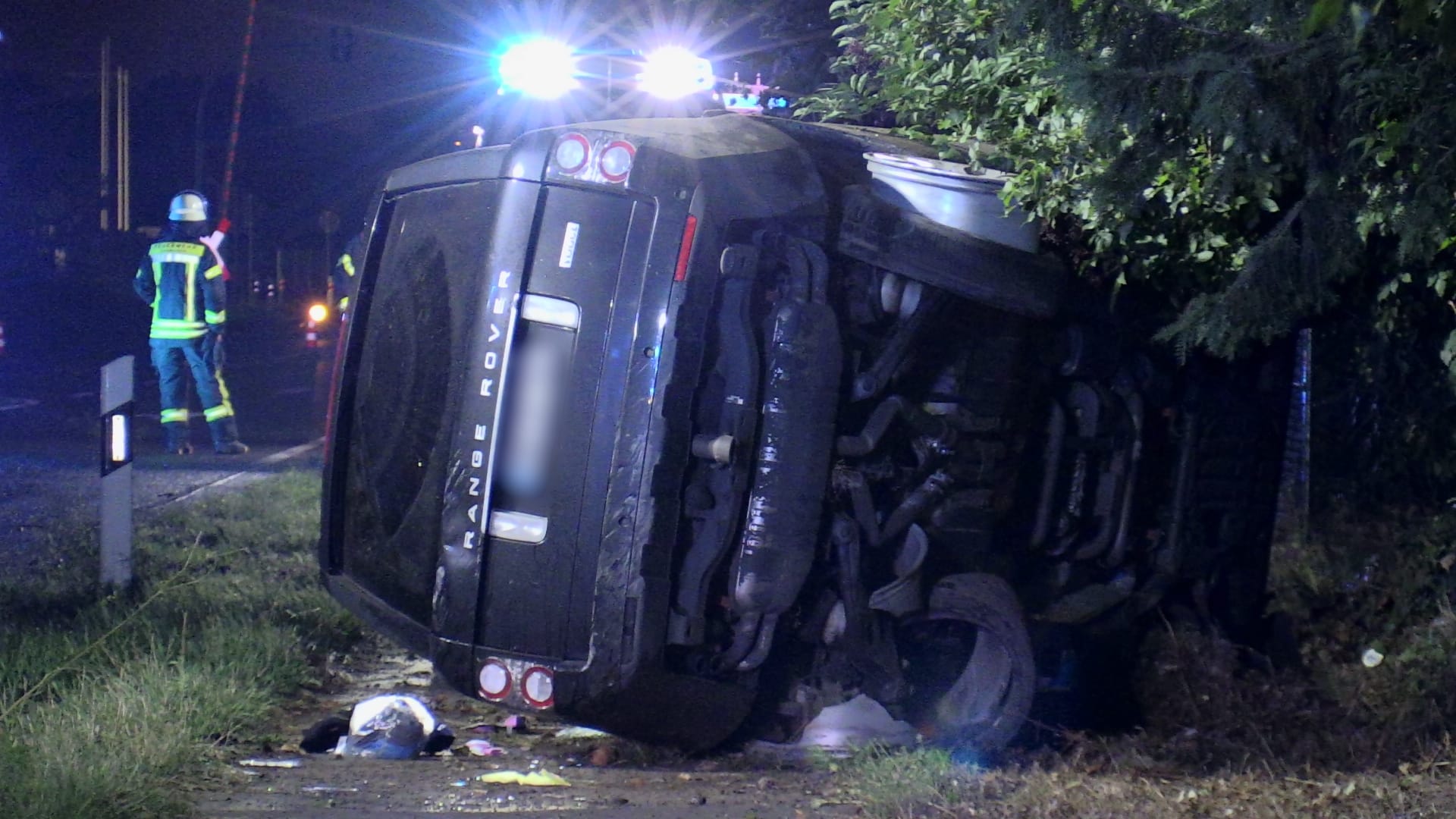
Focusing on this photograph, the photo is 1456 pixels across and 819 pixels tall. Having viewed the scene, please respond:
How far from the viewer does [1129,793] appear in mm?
3959

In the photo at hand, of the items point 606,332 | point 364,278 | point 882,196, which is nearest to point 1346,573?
point 882,196

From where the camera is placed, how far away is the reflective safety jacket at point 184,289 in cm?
1073

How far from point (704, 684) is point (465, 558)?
781 mm

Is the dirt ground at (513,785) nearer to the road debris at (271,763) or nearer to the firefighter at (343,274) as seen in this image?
the road debris at (271,763)

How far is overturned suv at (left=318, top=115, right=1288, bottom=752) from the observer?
13.5ft

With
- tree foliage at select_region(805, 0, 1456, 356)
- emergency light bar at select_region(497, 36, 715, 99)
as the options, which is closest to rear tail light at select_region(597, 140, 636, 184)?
tree foliage at select_region(805, 0, 1456, 356)

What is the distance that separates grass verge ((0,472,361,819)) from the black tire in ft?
7.17

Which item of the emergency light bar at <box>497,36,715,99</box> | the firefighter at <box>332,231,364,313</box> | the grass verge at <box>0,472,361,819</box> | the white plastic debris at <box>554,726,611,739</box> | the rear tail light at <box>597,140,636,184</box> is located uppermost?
the emergency light bar at <box>497,36,715,99</box>

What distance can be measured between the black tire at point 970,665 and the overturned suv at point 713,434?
0.03 ft

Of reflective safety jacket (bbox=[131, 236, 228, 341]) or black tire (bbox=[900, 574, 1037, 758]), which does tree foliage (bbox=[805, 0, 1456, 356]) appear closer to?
black tire (bbox=[900, 574, 1037, 758])

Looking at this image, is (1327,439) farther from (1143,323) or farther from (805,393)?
(805,393)

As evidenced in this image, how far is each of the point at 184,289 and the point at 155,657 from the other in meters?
6.41

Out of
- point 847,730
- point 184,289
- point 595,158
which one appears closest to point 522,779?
point 847,730

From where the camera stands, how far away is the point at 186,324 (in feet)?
35.4
